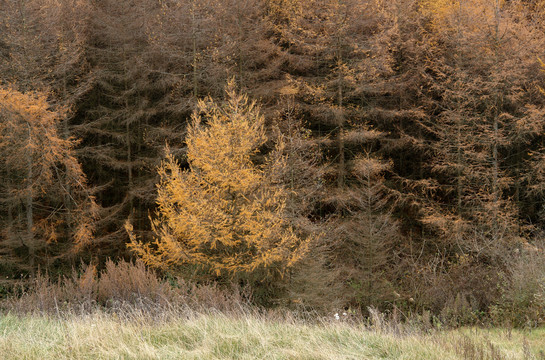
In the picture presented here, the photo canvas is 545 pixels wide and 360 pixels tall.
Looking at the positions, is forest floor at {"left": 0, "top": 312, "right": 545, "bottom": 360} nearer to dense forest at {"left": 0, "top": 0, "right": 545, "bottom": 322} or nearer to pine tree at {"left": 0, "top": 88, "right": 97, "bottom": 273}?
dense forest at {"left": 0, "top": 0, "right": 545, "bottom": 322}

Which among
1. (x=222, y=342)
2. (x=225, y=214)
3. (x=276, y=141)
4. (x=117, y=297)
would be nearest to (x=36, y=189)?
(x=225, y=214)

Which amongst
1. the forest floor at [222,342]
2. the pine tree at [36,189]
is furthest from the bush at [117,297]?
the pine tree at [36,189]

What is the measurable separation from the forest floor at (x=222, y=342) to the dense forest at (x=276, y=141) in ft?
21.1

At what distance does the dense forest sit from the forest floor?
253 inches

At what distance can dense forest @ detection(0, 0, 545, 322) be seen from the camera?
491 inches

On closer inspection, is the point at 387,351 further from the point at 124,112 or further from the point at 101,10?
the point at 101,10

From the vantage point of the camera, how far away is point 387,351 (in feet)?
13.9

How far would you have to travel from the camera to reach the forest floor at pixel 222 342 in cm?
414

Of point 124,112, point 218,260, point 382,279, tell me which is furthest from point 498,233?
point 124,112


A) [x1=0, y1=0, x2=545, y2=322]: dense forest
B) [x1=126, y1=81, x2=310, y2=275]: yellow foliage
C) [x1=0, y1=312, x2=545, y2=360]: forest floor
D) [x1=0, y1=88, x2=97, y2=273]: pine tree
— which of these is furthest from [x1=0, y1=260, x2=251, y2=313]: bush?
[x1=0, y1=88, x2=97, y2=273]: pine tree

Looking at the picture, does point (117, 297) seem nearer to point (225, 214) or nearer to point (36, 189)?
point (225, 214)

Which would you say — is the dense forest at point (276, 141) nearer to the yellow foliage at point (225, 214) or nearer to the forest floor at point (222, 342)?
the yellow foliage at point (225, 214)

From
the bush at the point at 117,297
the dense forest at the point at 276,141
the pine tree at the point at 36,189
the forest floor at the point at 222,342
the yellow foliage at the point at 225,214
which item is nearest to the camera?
the forest floor at the point at 222,342

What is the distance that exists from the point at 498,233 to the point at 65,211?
51.1 feet
